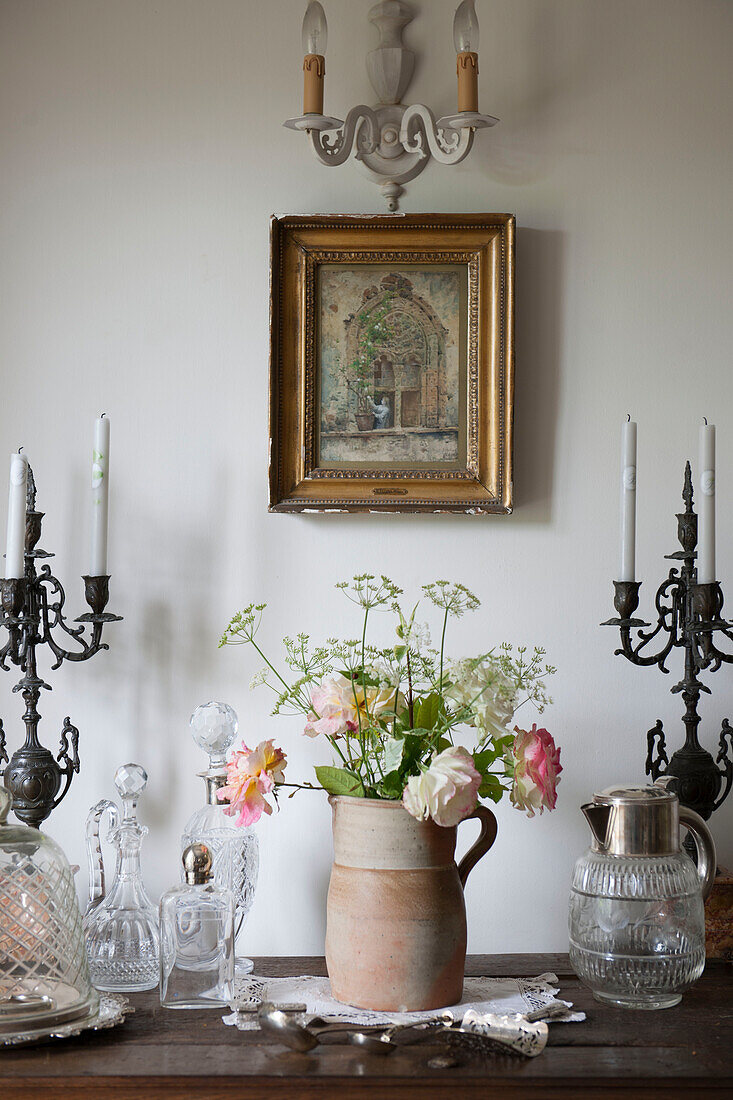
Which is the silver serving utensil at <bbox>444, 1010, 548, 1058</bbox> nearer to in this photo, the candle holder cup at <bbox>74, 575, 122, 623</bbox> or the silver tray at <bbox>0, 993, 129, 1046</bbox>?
the silver tray at <bbox>0, 993, 129, 1046</bbox>

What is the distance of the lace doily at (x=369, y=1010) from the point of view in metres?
1.15

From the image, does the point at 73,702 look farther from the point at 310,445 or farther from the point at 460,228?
the point at 460,228

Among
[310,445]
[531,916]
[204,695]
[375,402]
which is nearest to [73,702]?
[204,695]

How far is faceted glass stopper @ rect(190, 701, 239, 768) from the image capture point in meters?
1.40

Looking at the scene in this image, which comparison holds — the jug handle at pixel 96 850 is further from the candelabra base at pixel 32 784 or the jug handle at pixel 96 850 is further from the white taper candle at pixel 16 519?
the white taper candle at pixel 16 519

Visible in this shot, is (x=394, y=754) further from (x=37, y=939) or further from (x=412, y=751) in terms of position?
(x=37, y=939)

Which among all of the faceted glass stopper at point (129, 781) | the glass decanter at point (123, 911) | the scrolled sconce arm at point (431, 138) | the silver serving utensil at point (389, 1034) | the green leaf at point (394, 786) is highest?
the scrolled sconce arm at point (431, 138)

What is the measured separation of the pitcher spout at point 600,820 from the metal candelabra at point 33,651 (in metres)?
0.67

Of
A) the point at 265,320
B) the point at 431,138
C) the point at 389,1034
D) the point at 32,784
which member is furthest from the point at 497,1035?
the point at 431,138

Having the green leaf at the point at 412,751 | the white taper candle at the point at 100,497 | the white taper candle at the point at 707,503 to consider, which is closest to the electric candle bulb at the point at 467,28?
the white taper candle at the point at 707,503

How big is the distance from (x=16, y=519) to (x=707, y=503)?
0.92 metres

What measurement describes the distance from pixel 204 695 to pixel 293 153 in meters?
0.82

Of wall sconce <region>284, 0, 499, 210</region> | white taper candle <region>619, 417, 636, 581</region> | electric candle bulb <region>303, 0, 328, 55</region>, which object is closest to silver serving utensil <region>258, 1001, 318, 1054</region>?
white taper candle <region>619, 417, 636, 581</region>

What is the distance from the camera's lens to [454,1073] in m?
1.03
